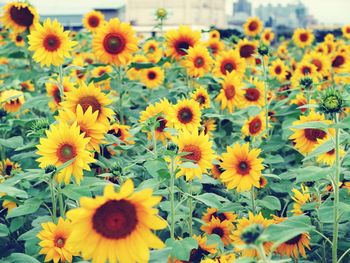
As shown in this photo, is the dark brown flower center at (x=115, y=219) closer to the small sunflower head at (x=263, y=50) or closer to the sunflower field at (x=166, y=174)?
the sunflower field at (x=166, y=174)

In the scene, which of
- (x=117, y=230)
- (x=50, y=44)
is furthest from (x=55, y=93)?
(x=117, y=230)

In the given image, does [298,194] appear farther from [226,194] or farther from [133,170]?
[133,170]

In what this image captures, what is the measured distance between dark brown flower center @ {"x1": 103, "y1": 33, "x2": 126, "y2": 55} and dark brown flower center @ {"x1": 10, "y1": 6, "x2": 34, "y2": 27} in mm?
665

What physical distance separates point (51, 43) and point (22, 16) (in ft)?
2.90

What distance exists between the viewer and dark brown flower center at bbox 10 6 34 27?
3.72 metres

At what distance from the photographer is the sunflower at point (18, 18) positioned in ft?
12.2

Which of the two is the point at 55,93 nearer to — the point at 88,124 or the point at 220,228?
the point at 88,124

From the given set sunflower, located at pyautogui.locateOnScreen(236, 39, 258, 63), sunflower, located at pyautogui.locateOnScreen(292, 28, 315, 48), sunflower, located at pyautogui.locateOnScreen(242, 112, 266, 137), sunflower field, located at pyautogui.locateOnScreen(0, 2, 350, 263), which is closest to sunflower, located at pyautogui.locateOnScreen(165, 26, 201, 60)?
sunflower field, located at pyautogui.locateOnScreen(0, 2, 350, 263)

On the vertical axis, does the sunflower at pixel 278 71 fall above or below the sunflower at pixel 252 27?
below

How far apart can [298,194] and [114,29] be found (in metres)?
1.66

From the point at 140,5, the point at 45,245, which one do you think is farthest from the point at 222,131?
the point at 140,5

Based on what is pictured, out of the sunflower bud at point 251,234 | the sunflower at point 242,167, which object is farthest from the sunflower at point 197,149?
the sunflower bud at point 251,234

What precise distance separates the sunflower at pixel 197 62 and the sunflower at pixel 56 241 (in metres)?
1.93

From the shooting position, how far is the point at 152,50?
5320 mm
